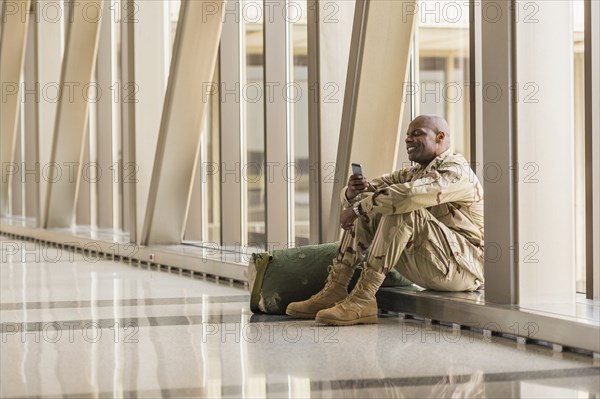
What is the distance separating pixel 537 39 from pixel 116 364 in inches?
124

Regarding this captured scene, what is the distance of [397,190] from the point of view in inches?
257

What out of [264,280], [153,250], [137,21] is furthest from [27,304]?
[137,21]

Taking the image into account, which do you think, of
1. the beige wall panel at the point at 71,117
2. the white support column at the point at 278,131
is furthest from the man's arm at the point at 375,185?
the beige wall panel at the point at 71,117

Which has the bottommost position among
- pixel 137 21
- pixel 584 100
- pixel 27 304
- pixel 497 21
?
pixel 27 304

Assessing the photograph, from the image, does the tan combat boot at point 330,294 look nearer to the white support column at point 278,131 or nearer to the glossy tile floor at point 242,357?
the glossy tile floor at point 242,357

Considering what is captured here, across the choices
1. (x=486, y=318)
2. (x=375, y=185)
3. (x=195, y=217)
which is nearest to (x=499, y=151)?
(x=486, y=318)

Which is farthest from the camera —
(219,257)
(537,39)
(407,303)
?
(219,257)

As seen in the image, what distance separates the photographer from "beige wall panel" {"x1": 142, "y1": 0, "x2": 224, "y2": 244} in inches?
472

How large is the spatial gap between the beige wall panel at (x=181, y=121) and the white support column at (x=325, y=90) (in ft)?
9.30

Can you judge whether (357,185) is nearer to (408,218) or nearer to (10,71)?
(408,218)

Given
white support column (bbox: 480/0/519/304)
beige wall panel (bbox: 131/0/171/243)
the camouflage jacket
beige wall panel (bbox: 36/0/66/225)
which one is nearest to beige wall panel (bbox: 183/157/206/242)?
beige wall panel (bbox: 131/0/171/243)

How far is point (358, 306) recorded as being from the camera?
22.2ft

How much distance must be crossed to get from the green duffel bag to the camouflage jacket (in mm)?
477

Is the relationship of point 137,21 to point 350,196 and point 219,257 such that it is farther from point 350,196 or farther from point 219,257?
point 350,196
